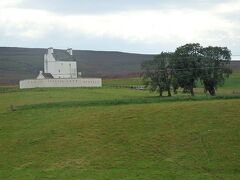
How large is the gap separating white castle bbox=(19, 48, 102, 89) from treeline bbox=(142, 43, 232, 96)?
33733 millimetres

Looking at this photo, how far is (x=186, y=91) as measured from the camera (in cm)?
8538

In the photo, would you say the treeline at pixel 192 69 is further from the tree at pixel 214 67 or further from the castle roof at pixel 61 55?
the castle roof at pixel 61 55

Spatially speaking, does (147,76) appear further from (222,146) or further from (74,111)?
(222,146)

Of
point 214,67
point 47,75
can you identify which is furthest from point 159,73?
point 47,75

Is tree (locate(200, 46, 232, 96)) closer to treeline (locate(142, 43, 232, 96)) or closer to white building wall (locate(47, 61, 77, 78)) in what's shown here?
treeline (locate(142, 43, 232, 96))

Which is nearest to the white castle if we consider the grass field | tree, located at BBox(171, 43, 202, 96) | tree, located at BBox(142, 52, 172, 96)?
tree, located at BBox(142, 52, 172, 96)

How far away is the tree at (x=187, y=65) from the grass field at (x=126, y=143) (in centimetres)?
3576

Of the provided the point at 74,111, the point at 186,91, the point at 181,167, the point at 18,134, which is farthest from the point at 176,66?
the point at 181,167

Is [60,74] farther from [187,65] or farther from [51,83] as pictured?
[187,65]

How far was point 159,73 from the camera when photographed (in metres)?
91.8

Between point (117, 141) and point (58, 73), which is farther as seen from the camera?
point (58, 73)

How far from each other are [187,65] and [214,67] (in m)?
4.29

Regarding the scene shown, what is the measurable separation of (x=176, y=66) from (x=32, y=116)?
41.8 m

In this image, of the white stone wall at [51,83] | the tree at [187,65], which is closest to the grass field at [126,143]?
the tree at [187,65]
